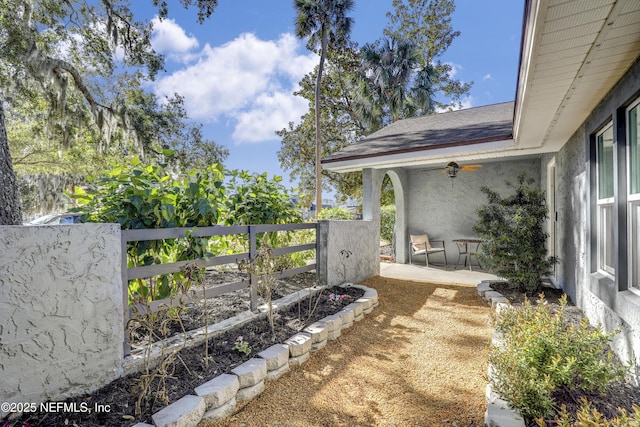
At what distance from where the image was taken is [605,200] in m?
3.08

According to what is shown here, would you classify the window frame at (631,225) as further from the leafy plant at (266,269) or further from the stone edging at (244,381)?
the leafy plant at (266,269)

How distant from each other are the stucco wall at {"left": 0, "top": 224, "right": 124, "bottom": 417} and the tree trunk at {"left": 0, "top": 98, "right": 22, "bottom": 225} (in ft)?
3.78

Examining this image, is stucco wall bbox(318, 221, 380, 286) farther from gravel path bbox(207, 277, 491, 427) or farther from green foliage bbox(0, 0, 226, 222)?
green foliage bbox(0, 0, 226, 222)

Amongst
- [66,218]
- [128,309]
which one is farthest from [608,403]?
[66,218]

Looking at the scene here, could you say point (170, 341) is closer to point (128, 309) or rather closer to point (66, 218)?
point (128, 309)

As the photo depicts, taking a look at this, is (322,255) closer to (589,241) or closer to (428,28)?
(589,241)

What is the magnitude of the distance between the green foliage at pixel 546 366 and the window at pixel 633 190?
67 cm

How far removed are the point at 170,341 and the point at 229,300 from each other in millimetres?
1374

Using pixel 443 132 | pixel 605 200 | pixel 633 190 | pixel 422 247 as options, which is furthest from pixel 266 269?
pixel 422 247

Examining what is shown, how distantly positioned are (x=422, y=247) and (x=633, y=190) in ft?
18.7

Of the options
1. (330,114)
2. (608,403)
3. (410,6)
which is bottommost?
(608,403)

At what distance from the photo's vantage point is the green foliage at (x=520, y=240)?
4.70 m

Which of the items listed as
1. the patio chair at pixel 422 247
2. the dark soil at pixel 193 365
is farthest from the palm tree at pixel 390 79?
the dark soil at pixel 193 365

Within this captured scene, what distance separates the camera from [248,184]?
4.91 m
